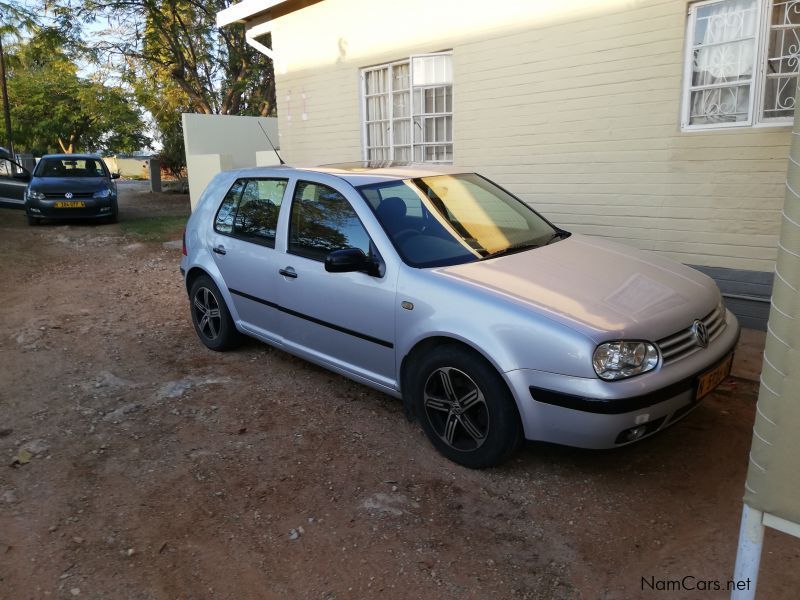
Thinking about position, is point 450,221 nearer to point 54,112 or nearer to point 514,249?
point 514,249

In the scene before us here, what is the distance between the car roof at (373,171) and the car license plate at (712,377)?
88.2 inches

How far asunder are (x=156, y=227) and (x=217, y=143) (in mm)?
2360

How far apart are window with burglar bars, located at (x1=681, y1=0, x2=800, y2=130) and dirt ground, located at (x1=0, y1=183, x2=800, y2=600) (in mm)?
2522

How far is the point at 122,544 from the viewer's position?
2.99 m

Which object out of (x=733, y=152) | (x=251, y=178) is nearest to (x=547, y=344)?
(x=251, y=178)

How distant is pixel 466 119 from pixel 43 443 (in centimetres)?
576

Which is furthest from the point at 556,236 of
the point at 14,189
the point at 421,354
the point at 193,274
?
the point at 14,189

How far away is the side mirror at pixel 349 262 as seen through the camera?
3.73 metres

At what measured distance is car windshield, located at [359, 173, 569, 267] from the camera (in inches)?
152

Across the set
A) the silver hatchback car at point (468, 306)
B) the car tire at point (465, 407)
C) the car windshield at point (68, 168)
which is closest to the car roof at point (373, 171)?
the silver hatchback car at point (468, 306)

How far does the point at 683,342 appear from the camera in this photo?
3.25 m

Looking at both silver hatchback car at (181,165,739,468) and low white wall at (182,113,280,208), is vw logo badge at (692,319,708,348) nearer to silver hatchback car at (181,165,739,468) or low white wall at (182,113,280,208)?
silver hatchback car at (181,165,739,468)

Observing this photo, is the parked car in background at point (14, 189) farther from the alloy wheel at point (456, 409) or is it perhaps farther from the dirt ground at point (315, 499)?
the alloy wheel at point (456, 409)

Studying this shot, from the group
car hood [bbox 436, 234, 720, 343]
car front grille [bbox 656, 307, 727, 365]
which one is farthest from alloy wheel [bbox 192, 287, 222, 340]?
car front grille [bbox 656, 307, 727, 365]
